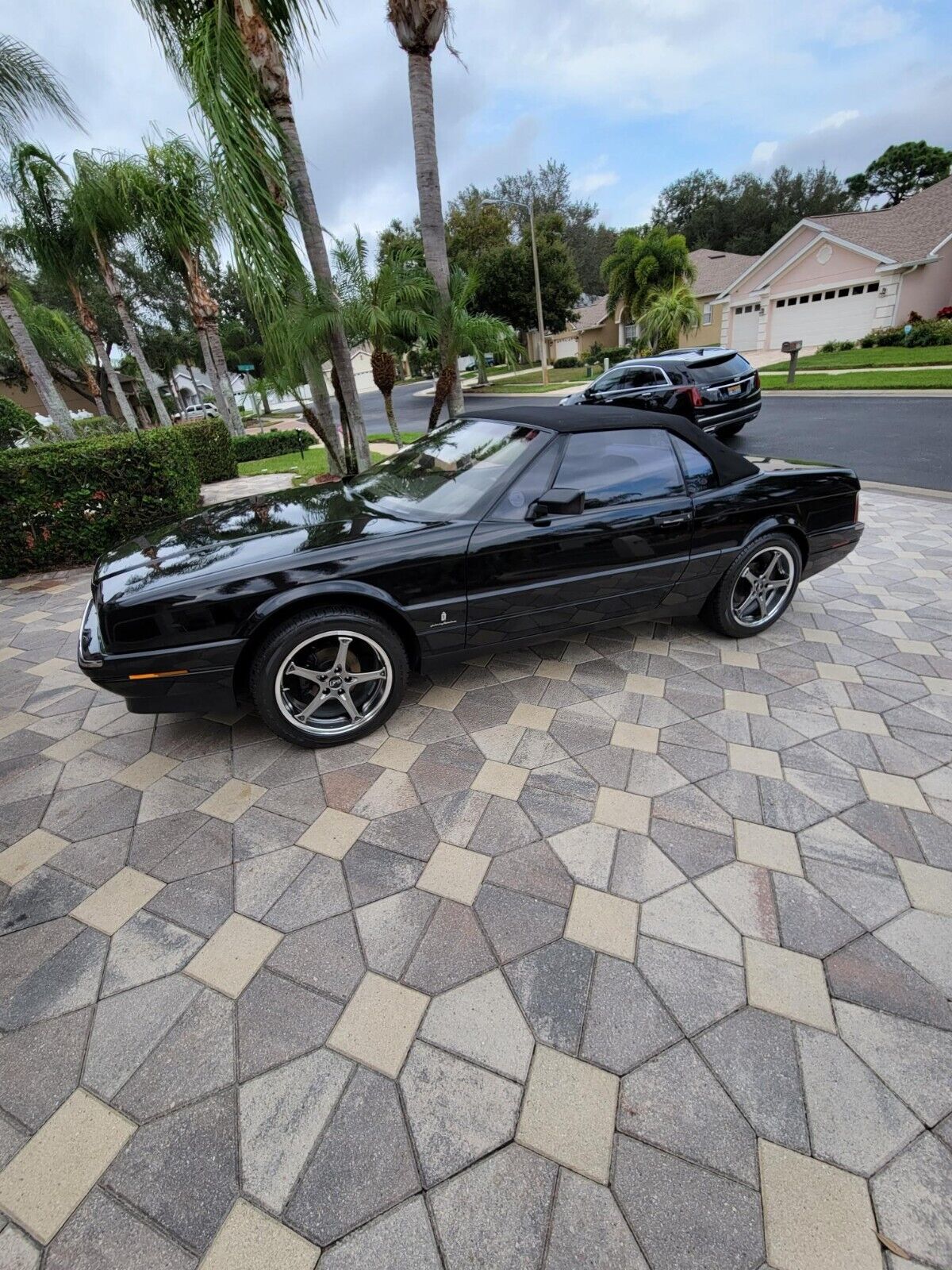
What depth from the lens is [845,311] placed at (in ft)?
69.5

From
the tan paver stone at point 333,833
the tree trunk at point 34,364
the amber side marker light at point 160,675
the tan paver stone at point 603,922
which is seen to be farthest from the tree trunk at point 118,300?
the tan paver stone at point 603,922

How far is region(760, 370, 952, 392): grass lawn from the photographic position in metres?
12.0

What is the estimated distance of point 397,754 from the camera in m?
2.53

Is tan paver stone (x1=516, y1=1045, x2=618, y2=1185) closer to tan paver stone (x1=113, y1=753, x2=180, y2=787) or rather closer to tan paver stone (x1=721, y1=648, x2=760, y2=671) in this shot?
tan paver stone (x1=113, y1=753, x2=180, y2=787)

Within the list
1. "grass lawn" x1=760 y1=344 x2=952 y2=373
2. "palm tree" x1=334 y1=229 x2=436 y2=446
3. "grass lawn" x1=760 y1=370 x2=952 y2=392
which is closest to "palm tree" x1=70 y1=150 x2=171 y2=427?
"palm tree" x1=334 y1=229 x2=436 y2=446

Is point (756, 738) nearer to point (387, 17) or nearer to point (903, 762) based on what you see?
point (903, 762)

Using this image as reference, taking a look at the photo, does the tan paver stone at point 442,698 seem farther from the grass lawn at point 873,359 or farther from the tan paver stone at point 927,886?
the grass lawn at point 873,359

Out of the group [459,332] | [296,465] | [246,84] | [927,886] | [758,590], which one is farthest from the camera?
[296,465]

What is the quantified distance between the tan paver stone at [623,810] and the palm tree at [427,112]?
515cm

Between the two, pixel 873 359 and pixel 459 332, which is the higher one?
pixel 459 332

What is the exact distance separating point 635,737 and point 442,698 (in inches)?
39.5

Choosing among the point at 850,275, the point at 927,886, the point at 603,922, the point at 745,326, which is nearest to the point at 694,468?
the point at 927,886

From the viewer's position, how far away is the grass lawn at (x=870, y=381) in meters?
12.0

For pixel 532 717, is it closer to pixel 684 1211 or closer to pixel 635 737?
pixel 635 737
